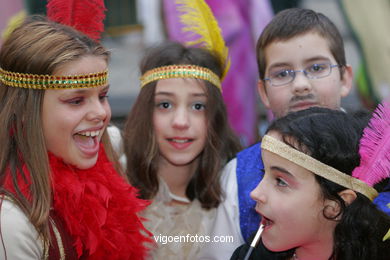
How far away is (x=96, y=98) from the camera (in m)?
2.00

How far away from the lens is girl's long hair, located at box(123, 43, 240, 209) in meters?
2.58

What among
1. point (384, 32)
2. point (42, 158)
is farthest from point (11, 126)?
point (384, 32)

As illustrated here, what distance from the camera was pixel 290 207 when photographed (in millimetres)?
1750

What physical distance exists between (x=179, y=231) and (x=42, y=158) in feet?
2.83

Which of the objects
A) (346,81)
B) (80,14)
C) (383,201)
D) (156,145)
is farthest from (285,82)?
(80,14)

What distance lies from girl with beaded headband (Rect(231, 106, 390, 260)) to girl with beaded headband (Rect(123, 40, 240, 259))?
2.44 feet

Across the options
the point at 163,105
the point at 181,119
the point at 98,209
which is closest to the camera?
the point at 98,209

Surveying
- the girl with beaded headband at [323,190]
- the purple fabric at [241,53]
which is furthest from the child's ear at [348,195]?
the purple fabric at [241,53]

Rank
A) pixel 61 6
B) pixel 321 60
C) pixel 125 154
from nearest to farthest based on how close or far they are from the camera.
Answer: pixel 61 6 → pixel 321 60 → pixel 125 154

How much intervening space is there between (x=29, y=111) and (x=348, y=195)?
3.70ft

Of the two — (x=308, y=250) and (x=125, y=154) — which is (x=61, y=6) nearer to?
(x=125, y=154)

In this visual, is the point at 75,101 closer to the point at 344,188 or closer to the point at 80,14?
the point at 80,14

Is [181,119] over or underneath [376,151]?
over

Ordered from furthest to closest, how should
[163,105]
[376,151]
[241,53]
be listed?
[241,53] → [163,105] → [376,151]
